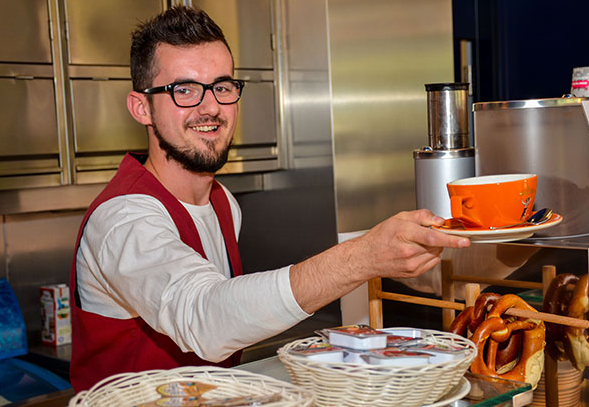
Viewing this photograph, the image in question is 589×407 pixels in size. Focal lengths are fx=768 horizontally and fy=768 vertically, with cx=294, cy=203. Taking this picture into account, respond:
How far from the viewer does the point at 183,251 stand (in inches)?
44.3

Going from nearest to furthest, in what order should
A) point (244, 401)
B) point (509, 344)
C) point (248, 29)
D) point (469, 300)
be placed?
point (244, 401) → point (509, 344) → point (469, 300) → point (248, 29)

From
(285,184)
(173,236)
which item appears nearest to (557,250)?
→ (173,236)

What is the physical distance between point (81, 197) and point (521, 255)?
139 centimetres

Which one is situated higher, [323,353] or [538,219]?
[538,219]

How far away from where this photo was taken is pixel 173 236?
3.86ft

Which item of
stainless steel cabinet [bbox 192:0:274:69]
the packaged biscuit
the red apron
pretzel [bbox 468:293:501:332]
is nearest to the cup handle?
pretzel [bbox 468:293:501:332]

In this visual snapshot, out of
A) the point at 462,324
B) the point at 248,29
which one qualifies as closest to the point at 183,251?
the point at 462,324

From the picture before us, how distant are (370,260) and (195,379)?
0.27 metres

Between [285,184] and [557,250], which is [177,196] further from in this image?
[285,184]

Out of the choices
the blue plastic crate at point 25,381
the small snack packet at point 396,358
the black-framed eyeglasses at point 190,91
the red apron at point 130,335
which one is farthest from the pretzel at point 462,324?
the blue plastic crate at point 25,381

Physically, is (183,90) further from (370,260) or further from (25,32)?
(25,32)

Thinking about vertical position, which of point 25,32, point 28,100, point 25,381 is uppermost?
point 25,32

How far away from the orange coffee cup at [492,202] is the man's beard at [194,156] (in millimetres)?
556

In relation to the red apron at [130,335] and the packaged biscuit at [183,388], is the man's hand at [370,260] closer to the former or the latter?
the packaged biscuit at [183,388]
